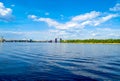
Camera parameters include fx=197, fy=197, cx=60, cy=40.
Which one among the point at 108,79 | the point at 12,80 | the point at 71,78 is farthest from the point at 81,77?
the point at 12,80

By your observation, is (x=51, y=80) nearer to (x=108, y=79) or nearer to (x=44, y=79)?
(x=44, y=79)

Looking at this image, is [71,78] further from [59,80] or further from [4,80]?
[4,80]

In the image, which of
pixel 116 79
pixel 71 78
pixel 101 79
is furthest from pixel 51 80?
pixel 116 79

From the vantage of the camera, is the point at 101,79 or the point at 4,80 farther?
the point at 101,79

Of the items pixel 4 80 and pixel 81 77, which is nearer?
pixel 4 80

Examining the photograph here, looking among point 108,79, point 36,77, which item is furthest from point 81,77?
point 36,77

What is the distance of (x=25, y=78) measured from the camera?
2328 centimetres

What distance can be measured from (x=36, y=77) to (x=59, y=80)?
10.4 ft

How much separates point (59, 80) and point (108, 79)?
5.99 meters

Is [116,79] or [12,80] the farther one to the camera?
[116,79]

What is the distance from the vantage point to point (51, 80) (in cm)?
2288

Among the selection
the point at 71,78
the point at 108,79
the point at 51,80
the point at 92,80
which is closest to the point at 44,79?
the point at 51,80

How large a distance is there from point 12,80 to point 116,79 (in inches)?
481

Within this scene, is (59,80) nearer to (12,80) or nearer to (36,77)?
(36,77)
